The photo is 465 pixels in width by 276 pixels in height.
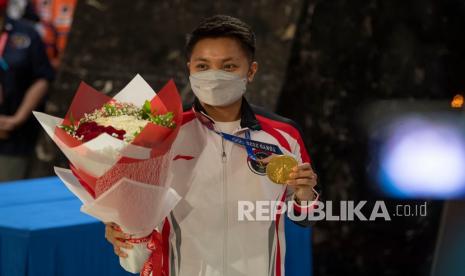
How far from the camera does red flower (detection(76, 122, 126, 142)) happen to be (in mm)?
2750

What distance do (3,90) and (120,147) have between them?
3526 mm

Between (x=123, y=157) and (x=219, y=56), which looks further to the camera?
(x=219, y=56)

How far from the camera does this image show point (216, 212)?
3033 millimetres

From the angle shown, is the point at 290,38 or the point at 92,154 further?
the point at 290,38

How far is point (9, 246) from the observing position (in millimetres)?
3824

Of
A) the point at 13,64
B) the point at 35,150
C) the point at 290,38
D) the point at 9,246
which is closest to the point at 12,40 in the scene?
the point at 13,64

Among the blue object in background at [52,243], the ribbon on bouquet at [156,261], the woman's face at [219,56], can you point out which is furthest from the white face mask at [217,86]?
the blue object in background at [52,243]

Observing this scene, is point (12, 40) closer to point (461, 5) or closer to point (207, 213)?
point (461, 5)

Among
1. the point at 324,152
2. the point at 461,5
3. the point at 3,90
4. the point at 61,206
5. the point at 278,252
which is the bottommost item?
the point at 278,252

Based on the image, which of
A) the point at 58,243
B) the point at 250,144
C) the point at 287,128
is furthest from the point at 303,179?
the point at 58,243

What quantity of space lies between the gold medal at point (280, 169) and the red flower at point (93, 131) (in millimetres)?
463

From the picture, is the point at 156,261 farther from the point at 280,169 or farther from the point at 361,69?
the point at 361,69

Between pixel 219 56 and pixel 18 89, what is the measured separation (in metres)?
3.32

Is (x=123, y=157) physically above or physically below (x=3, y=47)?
below
